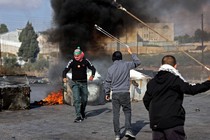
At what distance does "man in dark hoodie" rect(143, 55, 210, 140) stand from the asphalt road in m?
2.70

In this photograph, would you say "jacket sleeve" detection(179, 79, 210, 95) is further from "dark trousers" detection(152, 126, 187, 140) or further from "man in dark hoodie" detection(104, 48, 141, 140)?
"man in dark hoodie" detection(104, 48, 141, 140)

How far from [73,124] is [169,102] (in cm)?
459

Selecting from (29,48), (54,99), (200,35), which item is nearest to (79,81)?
(54,99)

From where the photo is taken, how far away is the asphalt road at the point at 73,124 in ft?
23.8

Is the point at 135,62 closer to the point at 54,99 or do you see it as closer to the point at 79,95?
the point at 79,95

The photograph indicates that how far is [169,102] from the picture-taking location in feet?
14.3

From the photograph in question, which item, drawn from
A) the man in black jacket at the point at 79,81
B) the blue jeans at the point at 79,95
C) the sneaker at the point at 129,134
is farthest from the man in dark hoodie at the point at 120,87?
the man in black jacket at the point at 79,81

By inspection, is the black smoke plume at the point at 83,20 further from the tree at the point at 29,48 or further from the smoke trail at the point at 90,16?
the tree at the point at 29,48

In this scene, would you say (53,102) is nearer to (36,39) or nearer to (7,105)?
(7,105)

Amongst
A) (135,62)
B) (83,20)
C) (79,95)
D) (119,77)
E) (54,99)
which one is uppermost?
(83,20)

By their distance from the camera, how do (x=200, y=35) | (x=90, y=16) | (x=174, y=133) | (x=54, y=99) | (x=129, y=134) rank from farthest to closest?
(x=200, y=35), (x=90, y=16), (x=54, y=99), (x=129, y=134), (x=174, y=133)

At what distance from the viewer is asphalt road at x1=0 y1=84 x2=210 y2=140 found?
7.24 m

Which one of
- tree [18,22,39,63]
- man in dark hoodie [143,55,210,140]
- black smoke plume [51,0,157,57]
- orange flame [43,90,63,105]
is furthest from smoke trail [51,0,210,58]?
tree [18,22,39,63]

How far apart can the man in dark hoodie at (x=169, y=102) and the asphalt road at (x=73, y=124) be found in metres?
2.70
